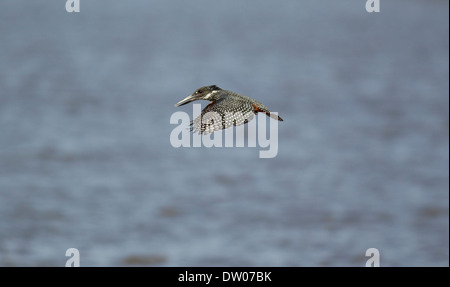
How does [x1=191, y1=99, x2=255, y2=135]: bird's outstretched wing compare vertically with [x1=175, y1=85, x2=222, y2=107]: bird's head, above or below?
below

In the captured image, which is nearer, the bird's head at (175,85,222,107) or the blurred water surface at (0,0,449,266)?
the bird's head at (175,85,222,107)

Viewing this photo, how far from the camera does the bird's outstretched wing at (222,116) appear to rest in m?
3.86

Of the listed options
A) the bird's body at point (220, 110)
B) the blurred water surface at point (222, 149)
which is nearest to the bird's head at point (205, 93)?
the bird's body at point (220, 110)

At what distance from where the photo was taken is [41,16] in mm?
34344

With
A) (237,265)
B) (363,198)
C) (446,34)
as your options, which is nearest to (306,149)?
(363,198)

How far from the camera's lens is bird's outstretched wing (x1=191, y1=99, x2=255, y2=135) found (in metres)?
3.86

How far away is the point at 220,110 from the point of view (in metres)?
3.94

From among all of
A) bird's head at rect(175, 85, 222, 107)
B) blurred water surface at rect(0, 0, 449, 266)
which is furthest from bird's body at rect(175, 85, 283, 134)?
blurred water surface at rect(0, 0, 449, 266)

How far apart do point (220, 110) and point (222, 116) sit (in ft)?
0.14

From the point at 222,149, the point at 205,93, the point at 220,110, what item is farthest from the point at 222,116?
the point at 222,149

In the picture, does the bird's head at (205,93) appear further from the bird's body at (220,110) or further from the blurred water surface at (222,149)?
the blurred water surface at (222,149)

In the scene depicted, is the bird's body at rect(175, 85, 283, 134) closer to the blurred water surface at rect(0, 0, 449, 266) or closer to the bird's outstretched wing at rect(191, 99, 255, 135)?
the bird's outstretched wing at rect(191, 99, 255, 135)

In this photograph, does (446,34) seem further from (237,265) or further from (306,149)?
(237,265)

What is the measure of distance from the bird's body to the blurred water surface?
729 cm
